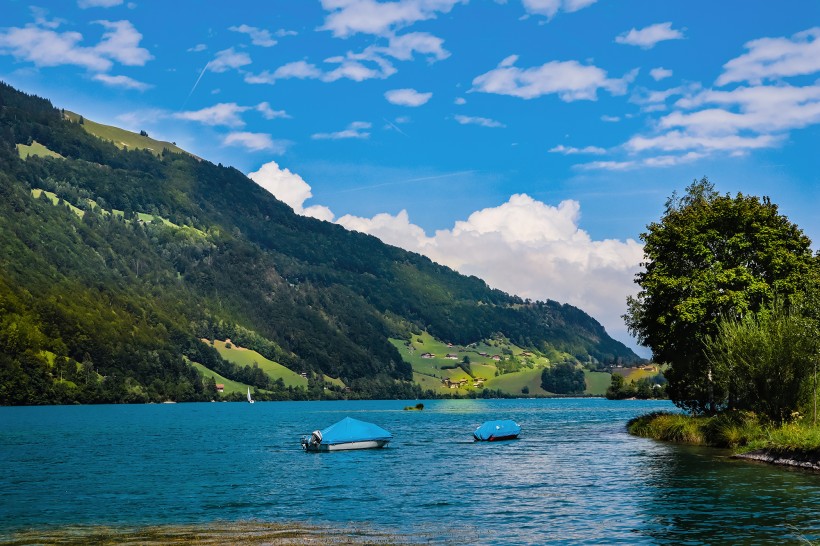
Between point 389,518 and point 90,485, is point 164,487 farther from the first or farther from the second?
point 389,518

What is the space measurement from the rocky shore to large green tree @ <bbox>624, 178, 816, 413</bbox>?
11.8 m

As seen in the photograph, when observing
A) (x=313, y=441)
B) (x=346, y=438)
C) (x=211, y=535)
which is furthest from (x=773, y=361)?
(x=313, y=441)

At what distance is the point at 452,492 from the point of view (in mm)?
52875

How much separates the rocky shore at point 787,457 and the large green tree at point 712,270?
1180 cm

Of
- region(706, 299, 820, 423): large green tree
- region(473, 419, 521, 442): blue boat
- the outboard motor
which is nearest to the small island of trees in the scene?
region(706, 299, 820, 423): large green tree

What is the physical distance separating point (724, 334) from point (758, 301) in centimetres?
1216

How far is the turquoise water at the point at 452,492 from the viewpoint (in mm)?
37938

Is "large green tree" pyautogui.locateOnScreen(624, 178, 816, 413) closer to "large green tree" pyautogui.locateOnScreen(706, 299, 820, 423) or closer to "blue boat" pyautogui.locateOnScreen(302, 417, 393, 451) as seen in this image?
"large green tree" pyautogui.locateOnScreen(706, 299, 820, 423)

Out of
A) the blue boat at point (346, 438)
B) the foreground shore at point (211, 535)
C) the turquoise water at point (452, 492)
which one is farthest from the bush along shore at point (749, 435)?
the foreground shore at point (211, 535)

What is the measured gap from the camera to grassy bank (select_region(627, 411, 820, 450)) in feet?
189

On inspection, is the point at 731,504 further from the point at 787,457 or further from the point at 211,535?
the point at 211,535

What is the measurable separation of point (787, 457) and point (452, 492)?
25.1 m

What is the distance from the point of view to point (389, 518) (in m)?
42.0

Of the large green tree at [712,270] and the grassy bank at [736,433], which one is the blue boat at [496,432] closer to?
the grassy bank at [736,433]
